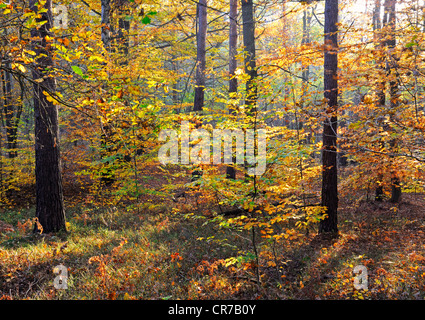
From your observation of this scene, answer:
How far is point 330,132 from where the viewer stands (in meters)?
7.02

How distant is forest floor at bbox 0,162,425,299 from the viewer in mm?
4871

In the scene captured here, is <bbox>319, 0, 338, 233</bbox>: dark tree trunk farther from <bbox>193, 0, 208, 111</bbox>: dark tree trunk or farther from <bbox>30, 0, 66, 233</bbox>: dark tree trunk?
<bbox>30, 0, 66, 233</bbox>: dark tree trunk

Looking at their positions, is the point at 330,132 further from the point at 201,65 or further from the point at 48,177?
the point at 48,177

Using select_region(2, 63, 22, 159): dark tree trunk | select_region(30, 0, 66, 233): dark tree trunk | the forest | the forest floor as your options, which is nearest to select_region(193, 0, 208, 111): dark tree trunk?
the forest

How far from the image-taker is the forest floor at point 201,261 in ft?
16.0

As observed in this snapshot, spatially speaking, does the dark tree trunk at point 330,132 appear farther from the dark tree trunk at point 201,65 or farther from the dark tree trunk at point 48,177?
the dark tree trunk at point 48,177

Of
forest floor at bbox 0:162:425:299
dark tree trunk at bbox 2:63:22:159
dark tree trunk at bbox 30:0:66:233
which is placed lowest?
forest floor at bbox 0:162:425:299

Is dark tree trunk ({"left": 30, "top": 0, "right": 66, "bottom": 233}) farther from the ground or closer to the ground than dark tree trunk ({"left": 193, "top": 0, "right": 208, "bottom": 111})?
closer to the ground

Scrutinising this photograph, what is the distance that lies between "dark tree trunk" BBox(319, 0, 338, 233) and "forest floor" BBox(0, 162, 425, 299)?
0.77 metres

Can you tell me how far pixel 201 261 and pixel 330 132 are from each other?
474 cm
